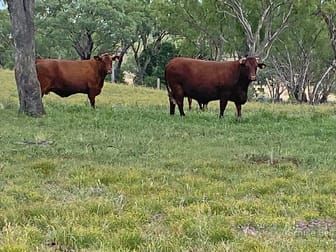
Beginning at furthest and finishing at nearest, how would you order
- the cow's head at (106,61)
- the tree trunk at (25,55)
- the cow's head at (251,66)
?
the cow's head at (106,61), the cow's head at (251,66), the tree trunk at (25,55)

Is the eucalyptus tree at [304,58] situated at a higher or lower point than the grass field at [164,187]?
higher

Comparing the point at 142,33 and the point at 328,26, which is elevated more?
the point at 328,26

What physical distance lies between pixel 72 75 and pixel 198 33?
→ 26.9m

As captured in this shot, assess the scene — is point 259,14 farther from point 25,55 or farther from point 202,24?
point 25,55

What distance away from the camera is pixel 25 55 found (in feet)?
45.4

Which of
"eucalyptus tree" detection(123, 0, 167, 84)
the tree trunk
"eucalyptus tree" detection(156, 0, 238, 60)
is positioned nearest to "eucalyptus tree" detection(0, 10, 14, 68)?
"eucalyptus tree" detection(123, 0, 167, 84)

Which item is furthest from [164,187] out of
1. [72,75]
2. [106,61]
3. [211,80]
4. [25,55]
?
[106,61]

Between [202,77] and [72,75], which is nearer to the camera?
[202,77]

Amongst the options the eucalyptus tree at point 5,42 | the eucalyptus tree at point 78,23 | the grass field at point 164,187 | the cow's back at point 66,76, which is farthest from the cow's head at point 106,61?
the eucalyptus tree at point 5,42

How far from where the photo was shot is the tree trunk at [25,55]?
44.9 ft

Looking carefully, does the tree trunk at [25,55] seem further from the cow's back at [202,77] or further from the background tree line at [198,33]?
the background tree line at [198,33]

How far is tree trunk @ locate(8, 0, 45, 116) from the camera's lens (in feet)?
44.9

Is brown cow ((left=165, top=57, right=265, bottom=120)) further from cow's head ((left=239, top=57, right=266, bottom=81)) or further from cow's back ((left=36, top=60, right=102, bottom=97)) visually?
cow's back ((left=36, top=60, right=102, bottom=97))

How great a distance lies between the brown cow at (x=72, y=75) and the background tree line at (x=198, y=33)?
17471mm
